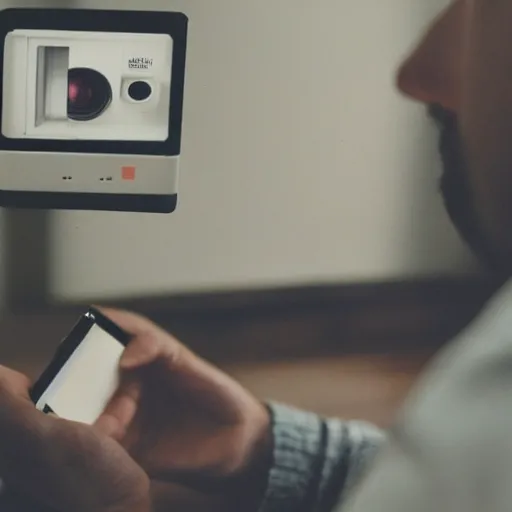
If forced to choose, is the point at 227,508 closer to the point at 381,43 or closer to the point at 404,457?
the point at 404,457

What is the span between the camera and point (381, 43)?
1.68ft

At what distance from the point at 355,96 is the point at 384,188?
61 mm

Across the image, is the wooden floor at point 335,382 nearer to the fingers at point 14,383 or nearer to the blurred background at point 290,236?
the blurred background at point 290,236

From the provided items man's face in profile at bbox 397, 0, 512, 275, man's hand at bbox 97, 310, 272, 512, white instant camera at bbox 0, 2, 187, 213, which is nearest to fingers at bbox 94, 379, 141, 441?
man's hand at bbox 97, 310, 272, 512

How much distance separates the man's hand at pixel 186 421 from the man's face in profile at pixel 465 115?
18 cm

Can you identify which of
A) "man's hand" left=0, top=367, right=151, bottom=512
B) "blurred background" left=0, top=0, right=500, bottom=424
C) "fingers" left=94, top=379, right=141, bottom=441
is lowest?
"man's hand" left=0, top=367, right=151, bottom=512

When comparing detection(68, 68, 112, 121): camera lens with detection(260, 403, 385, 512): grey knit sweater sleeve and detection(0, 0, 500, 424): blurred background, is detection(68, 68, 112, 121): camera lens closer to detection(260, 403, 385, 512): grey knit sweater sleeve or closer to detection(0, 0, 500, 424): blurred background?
detection(0, 0, 500, 424): blurred background

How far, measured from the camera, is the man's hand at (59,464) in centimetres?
51

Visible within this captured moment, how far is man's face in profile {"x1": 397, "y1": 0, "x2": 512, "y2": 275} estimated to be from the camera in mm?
511

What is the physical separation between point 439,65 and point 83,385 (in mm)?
296

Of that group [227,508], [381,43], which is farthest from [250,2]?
[227,508]

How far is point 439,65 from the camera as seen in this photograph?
1.69 feet

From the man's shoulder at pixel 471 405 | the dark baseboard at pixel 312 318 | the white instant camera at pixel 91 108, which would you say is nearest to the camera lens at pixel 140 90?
the white instant camera at pixel 91 108

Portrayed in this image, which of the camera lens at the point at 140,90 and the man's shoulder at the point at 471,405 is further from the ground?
→ the camera lens at the point at 140,90
